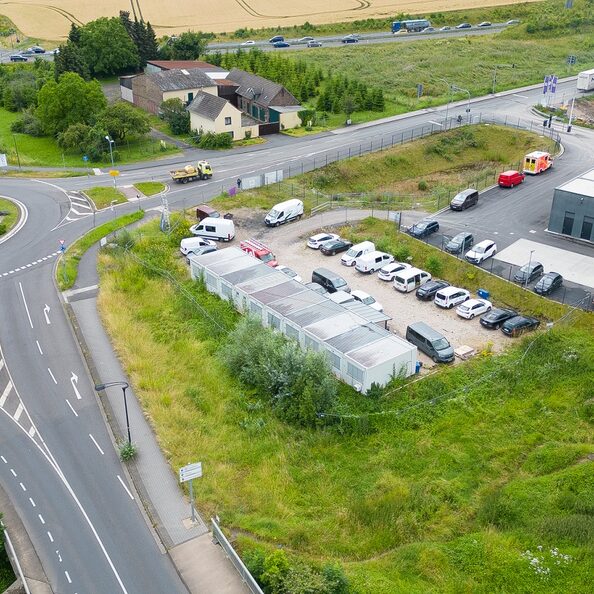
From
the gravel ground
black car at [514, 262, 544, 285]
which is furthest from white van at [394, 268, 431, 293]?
black car at [514, 262, 544, 285]

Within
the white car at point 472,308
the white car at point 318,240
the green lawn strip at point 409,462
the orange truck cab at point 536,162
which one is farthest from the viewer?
the orange truck cab at point 536,162

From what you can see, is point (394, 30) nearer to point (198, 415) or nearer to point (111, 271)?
point (111, 271)

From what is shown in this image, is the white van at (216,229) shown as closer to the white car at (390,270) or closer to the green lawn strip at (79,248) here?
the green lawn strip at (79,248)

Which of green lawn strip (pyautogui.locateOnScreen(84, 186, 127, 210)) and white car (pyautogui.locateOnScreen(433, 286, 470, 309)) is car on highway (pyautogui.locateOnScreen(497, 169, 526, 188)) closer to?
white car (pyautogui.locateOnScreen(433, 286, 470, 309))

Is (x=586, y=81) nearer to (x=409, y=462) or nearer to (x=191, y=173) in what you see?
(x=191, y=173)

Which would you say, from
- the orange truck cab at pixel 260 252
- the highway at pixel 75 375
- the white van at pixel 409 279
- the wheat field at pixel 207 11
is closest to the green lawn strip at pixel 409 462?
the highway at pixel 75 375

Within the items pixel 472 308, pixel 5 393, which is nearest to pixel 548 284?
pixel 472 308

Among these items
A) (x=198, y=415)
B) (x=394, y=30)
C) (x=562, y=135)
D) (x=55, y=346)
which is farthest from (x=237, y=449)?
(x=394, y=30)
